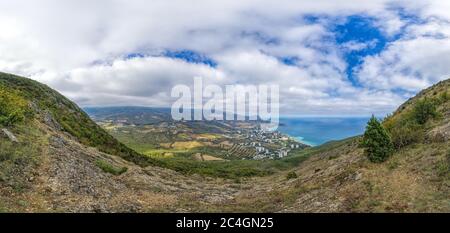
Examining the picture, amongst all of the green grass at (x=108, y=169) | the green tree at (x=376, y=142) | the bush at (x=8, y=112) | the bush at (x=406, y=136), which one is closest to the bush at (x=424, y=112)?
the bush at (x=406, y=136)

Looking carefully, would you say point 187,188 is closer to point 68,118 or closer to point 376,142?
point 376,142

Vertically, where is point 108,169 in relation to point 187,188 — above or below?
above

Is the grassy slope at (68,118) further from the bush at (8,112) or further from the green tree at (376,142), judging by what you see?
the green tree at (376,142)

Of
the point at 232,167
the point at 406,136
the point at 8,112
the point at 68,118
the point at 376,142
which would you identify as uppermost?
the point at 68,118

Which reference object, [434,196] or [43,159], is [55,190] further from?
A: [434,196]

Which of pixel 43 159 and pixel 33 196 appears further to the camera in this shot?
pixel 43 159

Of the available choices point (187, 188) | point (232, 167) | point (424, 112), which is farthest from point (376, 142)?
point (232, 167)

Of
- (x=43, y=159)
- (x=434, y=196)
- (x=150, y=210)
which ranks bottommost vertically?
(x=150, y=210)

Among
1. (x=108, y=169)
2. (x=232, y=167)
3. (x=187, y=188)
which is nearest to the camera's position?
(x=108, y=169)
